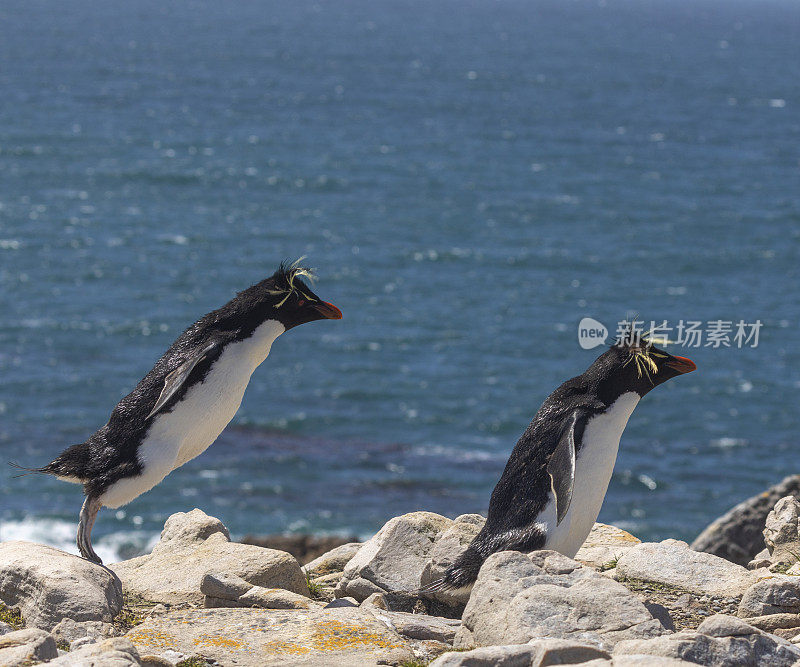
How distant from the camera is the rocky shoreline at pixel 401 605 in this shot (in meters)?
7.06

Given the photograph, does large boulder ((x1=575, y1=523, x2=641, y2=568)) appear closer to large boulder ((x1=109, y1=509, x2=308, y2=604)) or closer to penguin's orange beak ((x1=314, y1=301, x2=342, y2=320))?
A: large boulder ((x1=109, y1=509, x2=308, y2=604))

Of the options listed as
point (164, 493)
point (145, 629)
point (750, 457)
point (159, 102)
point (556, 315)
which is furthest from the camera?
point (159, 102)

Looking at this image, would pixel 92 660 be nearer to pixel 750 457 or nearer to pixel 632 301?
pixel 750 457

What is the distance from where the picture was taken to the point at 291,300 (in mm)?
10898

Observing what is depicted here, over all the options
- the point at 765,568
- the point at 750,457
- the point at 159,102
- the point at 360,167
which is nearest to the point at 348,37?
the point at 159,102

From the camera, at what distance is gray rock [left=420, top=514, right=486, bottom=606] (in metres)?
9.70

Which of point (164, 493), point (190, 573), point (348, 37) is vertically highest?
point (348, 37)

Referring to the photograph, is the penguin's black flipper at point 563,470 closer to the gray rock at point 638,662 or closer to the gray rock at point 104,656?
the gray rock at point 638,662

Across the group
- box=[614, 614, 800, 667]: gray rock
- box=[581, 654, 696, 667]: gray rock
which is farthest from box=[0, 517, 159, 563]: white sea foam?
box=[581, 654, 696, 667]: gray rock

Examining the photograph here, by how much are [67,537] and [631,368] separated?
24.6 metres

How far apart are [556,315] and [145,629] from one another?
43.8m

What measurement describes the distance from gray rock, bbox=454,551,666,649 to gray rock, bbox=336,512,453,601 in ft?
7.02

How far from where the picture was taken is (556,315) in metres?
51.0

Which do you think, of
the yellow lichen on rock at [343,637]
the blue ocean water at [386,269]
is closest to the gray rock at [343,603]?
the yellow lichen on rock at [343,637]
